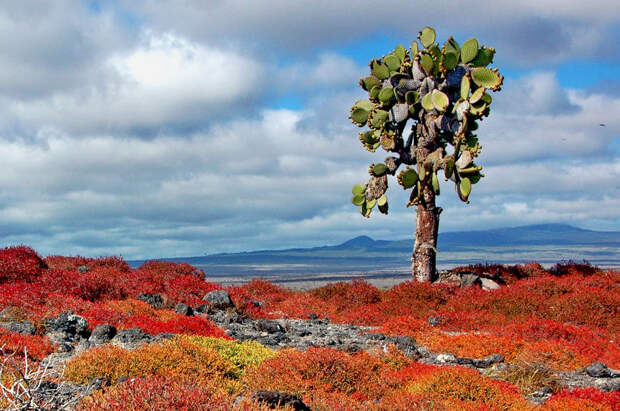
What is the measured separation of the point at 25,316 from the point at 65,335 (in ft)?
7.06

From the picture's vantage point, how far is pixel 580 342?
46.1ft

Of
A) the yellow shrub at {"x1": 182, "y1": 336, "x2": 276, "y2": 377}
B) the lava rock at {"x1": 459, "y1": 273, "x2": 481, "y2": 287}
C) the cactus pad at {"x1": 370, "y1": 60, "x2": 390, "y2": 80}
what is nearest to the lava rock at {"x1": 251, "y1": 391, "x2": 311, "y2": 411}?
the yellow shrub at {"x1": 182, "y1": 336, "x2": 276, "y2": 377}

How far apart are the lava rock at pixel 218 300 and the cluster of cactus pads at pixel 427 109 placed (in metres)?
9.80

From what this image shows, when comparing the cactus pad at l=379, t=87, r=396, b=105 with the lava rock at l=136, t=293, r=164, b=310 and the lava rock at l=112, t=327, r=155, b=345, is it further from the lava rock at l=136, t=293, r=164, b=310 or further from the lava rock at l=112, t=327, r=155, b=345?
the lava rock at l=112, t=327, r=155, b=345

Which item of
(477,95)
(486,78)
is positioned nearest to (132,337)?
(477,95)

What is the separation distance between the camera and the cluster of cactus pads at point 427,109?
77.4 ft

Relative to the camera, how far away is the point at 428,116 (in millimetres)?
24672

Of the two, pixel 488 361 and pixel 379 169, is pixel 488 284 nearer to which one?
pixel 379 169

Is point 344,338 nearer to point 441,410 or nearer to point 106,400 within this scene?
point 441,410

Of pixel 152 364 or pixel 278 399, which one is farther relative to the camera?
pixel 152 364

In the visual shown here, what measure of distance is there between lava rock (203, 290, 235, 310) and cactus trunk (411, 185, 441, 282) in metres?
9.40

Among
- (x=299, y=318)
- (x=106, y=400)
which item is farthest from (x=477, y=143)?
(x=106, y=400)

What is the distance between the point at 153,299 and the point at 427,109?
1431 cm

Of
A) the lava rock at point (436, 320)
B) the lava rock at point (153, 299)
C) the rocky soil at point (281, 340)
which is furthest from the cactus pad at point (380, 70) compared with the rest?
the lava rock at point (153, 299)
